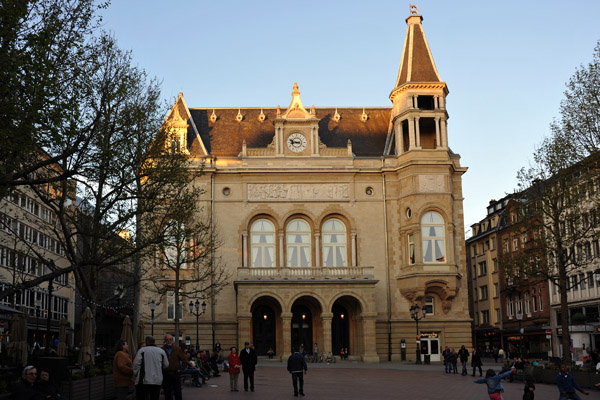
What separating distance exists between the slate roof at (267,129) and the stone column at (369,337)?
14.9 metres

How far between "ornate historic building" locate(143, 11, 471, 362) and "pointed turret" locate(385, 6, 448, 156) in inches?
4.5

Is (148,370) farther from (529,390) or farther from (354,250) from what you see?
(354,250)

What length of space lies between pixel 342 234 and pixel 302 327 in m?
8.19

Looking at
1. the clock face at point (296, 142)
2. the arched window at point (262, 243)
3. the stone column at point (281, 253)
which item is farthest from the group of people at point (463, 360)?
the clock face at point (296, 142)

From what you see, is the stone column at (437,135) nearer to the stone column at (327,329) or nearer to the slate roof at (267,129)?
the slate roof at (267,129)

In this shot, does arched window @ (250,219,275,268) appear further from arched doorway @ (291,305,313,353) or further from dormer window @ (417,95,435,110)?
dormer window @ (417,95,435,110)

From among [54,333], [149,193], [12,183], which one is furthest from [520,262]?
[54,333]

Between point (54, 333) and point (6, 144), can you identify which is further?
point (54, 333)

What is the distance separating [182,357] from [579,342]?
147ft

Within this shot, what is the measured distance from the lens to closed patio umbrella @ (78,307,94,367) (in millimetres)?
28231

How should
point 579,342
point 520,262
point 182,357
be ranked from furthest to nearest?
→ 1. point 579,342
2. point 520,262
3. point 182,357

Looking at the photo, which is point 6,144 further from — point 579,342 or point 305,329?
point 579,342

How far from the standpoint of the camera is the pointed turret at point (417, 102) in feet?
193

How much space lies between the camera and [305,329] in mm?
58000
